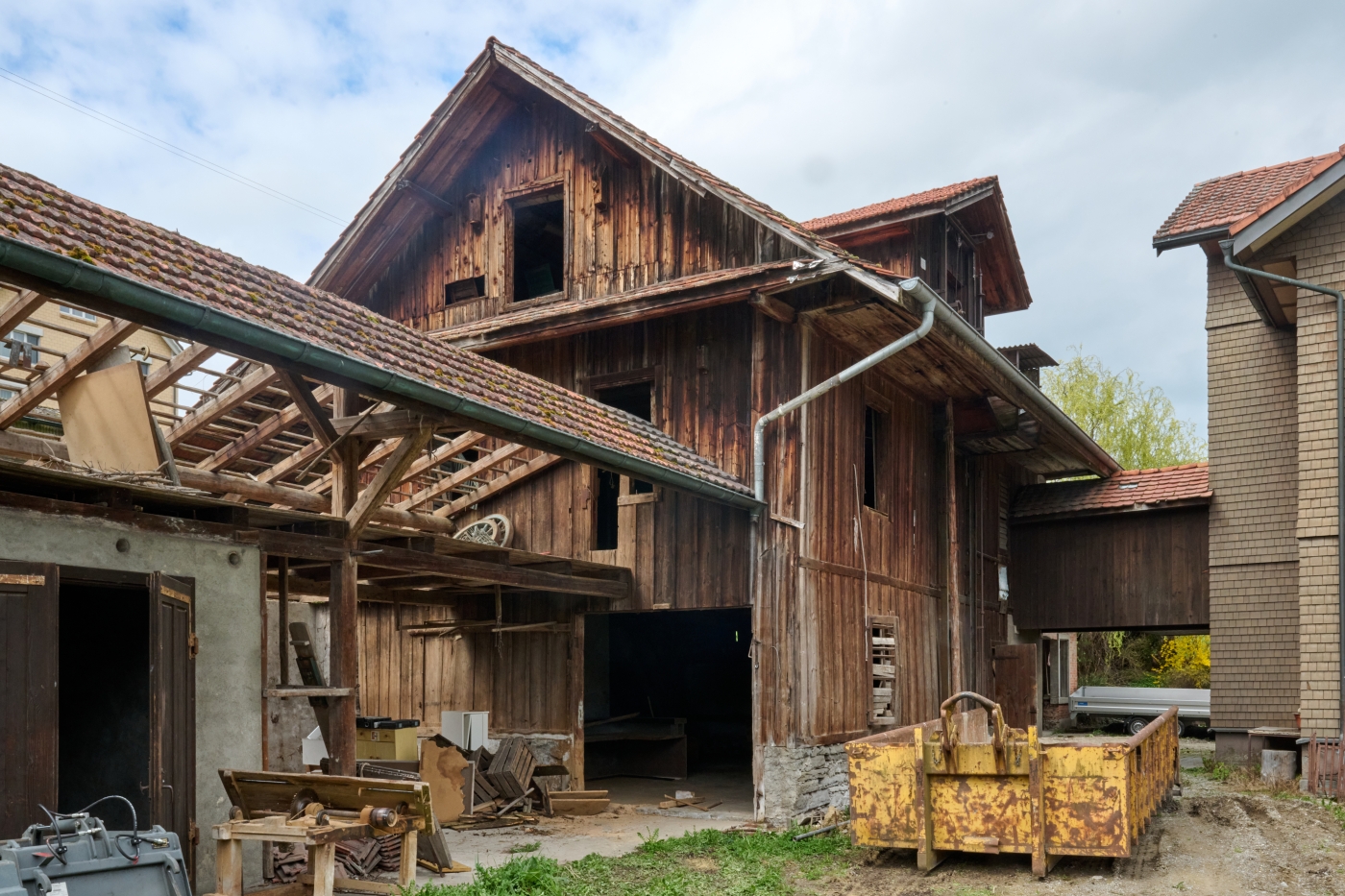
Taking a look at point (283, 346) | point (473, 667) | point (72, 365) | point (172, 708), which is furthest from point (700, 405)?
point (172, 708)

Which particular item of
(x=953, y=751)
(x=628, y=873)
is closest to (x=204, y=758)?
(x=628, y=873)

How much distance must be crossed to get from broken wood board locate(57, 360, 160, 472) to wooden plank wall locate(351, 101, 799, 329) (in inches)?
281

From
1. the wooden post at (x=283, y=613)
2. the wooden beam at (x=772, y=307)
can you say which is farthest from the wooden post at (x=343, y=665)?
the wooden beam at (x=772, y=307)

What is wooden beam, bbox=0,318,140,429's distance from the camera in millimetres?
7449

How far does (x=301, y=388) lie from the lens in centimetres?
857

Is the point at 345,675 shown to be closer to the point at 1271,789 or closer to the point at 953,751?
the point at 953,751

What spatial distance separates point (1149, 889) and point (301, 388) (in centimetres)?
698

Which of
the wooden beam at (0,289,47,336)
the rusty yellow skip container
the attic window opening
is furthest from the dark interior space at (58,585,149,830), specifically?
the attic window opening

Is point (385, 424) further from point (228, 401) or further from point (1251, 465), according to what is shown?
point (1251, 465)

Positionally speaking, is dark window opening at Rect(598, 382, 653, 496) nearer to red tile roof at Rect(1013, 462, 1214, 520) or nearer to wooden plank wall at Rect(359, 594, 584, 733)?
wooden plank wall at Rect(359, 594, 584, 733)

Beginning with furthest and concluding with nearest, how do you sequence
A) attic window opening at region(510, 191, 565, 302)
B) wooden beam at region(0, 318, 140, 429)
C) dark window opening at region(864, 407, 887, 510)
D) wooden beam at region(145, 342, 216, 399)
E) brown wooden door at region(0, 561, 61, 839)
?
attic window opening at region(510, 191, 565, 302) → dark window opening at region(864, 407, 887, 510) → wooden beam at region(145, 342, 216, 399) → wooden beam at region(0, 318, 140, 429) → brown wooden door at region(0, 561, 61, 839)

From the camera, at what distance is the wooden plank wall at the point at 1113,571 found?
18266 millimetres

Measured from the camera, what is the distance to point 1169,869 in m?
8.91

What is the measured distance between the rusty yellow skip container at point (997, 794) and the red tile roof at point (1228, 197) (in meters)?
9.57
